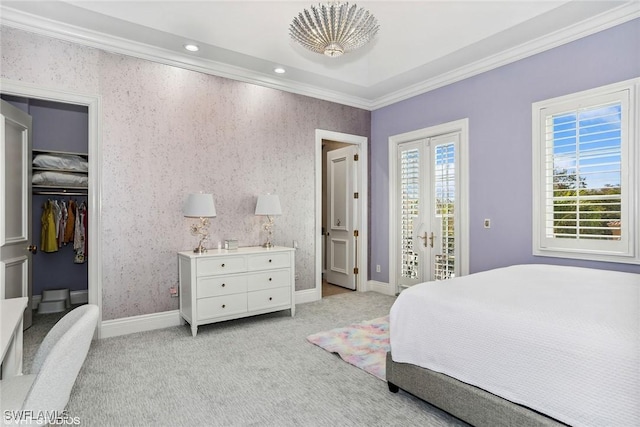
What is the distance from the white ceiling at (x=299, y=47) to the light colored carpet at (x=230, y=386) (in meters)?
2.90

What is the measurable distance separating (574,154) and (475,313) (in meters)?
2.32

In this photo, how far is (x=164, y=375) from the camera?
2.71m

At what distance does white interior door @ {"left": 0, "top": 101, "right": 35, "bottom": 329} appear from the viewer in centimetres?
334

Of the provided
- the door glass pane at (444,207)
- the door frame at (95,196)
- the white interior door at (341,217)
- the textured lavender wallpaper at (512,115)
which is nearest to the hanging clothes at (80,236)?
the door frame at (95,196)

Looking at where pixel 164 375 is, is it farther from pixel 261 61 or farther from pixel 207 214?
pixel 261 61

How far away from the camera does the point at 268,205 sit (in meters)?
4.20

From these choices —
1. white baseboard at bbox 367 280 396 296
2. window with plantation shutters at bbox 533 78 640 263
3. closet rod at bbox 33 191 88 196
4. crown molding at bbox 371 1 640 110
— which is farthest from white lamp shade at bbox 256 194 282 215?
window with plantation shutters at bbox 533 78 640 263

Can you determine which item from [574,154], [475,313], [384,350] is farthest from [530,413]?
[574,154]

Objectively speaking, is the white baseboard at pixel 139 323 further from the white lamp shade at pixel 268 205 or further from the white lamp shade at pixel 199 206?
the white lamp shade at pixel 268 205

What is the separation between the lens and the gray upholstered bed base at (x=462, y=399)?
1.64 m

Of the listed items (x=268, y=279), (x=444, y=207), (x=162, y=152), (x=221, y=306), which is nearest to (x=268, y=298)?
(x=268, y=279)

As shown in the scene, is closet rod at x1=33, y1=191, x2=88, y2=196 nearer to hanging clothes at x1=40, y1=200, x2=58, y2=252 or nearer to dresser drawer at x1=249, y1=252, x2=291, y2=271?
hanging clothes at x1=40, y1=200, x2=58, y2=252

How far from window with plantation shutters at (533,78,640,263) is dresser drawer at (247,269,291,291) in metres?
2.63

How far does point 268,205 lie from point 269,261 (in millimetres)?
650
